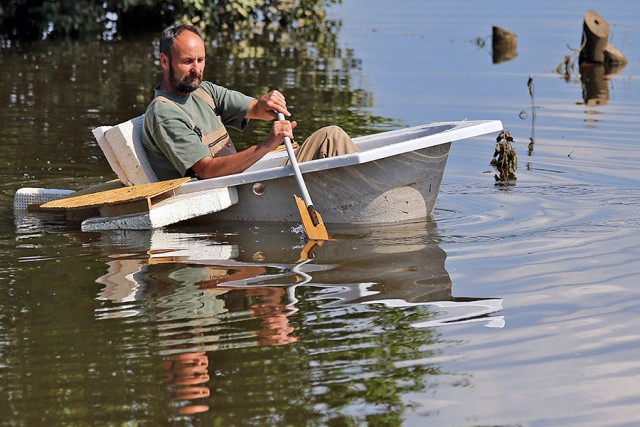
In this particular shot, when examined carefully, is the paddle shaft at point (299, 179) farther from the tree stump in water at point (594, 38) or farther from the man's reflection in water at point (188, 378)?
the tree stump in water at point (594, 38)

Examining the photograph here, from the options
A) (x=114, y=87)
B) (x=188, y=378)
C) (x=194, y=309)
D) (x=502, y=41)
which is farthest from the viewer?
(x=502, y=41)

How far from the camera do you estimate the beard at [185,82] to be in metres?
7.30

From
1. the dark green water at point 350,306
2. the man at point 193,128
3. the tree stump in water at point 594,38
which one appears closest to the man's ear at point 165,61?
the man at point 193,128

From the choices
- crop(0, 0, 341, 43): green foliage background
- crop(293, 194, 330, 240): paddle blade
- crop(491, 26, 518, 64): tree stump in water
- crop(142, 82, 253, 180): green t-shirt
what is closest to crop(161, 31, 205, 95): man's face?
crop(142, 82, 253, 180): green t-shirt

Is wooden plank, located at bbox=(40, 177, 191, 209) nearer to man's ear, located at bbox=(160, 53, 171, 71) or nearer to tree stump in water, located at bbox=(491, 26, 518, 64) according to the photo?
man's ear, located at bbox=(160, 53, 171, 71)

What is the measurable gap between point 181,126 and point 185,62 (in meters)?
0.39

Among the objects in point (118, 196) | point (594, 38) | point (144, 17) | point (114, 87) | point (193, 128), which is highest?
point (144, 17)

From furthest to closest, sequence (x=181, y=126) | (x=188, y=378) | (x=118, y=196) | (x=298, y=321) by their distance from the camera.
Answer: (x=118, y=196) → (x=181, y=126) → (x=298, y=321) → (x=188, y=378)

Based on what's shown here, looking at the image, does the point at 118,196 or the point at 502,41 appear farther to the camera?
the point at 502,41

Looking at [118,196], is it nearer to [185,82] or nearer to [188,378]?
[185,82]

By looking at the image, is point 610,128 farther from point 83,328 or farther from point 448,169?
point 83,328

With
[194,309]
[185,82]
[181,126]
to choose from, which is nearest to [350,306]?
[194,309]

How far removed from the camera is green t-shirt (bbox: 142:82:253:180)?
725cm

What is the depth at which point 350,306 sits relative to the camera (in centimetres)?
580
